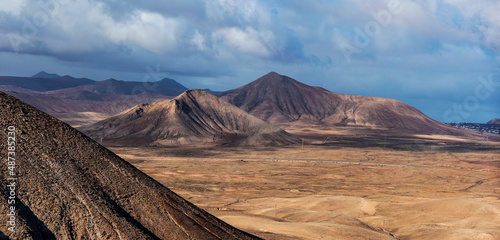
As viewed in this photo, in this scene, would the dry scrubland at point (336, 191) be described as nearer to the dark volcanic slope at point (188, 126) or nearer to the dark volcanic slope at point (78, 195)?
the dark volcanic slope at point (78, 195)

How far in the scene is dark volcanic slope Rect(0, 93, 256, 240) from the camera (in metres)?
14.8

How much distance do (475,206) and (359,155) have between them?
7012cm

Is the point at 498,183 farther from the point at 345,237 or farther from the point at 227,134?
the point at 227,134

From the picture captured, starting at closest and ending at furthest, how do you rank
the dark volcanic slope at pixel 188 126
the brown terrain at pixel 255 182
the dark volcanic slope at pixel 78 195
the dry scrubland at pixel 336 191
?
the dark volcanic slope at pixel 78 195 → the brown terrain at pixel 255 182 → the dry scrubland at pixel 336 191 → the dark volcanic slope at pixel 188 126

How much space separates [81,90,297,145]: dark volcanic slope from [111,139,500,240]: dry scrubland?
19811 mm

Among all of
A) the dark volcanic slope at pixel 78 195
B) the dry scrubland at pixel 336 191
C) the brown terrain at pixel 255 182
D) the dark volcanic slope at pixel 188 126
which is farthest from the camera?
the dark volcanic slope at pixel 188 126

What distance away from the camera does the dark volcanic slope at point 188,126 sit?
134 metres

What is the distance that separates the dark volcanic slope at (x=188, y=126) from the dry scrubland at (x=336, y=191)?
19.8m

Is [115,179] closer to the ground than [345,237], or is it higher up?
higher up

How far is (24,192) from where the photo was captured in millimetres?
14914

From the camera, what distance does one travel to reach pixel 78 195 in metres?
16.0

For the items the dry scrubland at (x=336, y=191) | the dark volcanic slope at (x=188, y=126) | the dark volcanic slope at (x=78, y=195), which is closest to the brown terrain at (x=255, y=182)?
the dark volcanic slope at (x=78, y=195)

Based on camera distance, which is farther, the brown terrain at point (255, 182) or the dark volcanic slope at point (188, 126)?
the dark volcanic slope at point (188, 126)

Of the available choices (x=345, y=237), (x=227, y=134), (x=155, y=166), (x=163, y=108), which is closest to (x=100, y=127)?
(x=163, y=108)
